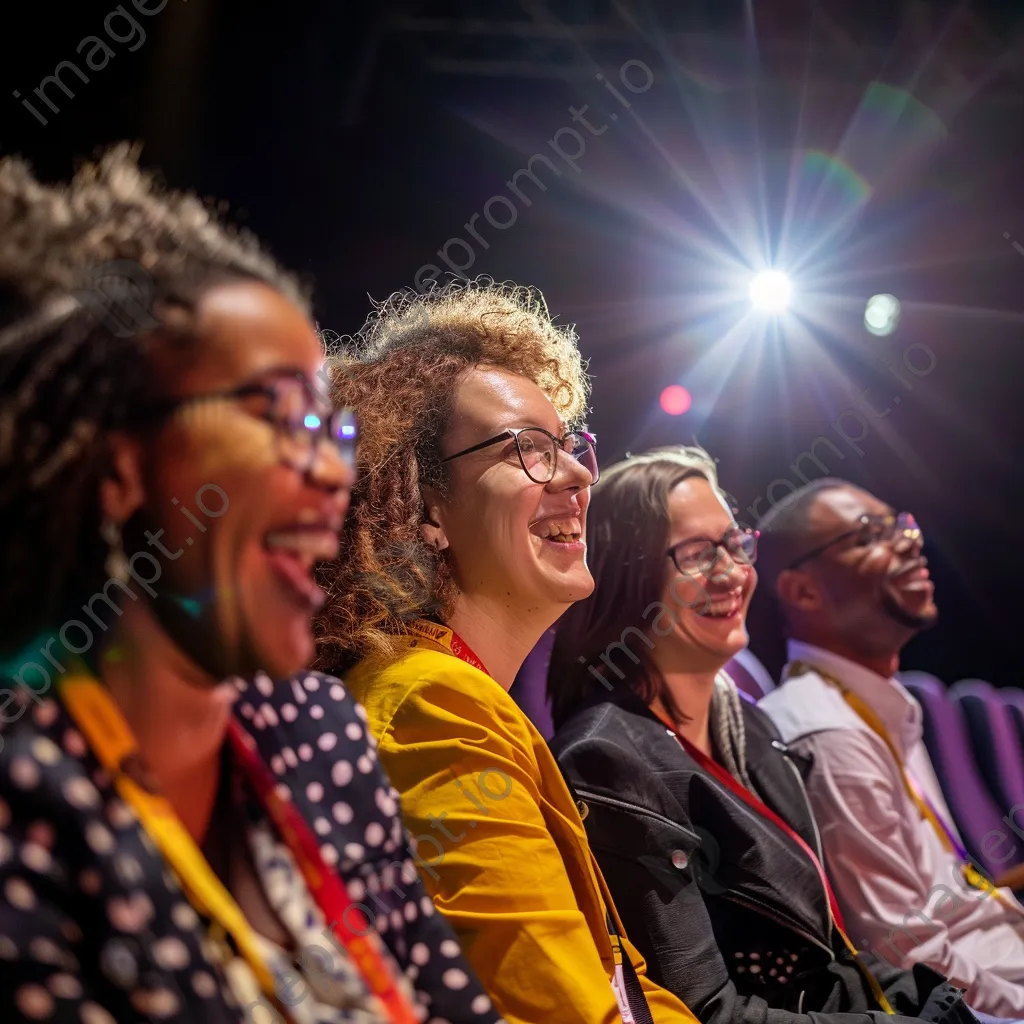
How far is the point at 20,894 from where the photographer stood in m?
0.73

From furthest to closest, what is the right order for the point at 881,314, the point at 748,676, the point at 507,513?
1. the point at 881,314
2. the point at 748,676
3. the point at 507,513

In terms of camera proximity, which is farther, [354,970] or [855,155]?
[855,155]

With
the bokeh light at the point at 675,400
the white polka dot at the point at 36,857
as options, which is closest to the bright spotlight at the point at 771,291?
the bokeh light at the point at 675,400

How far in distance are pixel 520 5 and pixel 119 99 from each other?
147cm

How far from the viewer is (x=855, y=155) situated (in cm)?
367

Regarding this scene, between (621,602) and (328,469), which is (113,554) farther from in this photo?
(621,602)

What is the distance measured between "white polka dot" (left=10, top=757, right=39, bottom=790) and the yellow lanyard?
0.05 metres

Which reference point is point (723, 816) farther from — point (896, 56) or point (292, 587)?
point (896, 56)

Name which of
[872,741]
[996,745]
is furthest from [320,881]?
[996,745]

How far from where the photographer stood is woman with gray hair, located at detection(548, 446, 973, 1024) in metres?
1.64

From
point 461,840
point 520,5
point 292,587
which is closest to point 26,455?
point 292,587

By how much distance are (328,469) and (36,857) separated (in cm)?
40

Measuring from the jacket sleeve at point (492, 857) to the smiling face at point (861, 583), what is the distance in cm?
176

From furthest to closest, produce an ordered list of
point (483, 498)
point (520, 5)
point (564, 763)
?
point (520, 5) < point (564, 763) < point (483, 498)
